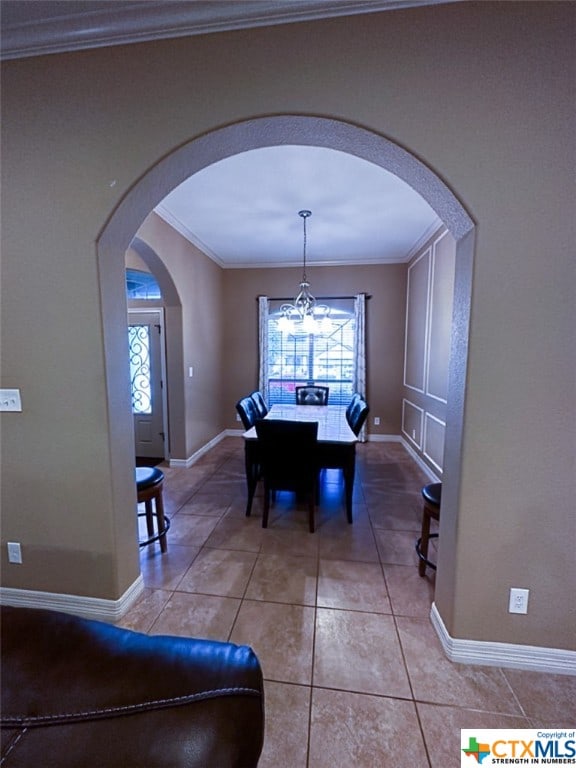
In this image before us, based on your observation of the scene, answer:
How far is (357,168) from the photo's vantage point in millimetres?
2438

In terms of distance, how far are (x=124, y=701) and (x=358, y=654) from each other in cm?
129

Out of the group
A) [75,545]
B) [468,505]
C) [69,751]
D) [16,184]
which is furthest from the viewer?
[75,545]

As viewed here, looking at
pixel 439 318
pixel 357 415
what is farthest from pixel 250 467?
pixel 439 318

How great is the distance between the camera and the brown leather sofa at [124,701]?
55 cm

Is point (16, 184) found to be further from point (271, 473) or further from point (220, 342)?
point (220, 342)

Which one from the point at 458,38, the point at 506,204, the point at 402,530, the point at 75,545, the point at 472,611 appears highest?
the point at 458,38

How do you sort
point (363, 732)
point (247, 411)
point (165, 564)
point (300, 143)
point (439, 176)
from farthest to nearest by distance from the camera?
point (247, 411) → point (165, 564) → point (300, 143) → point (439, 176) → point (363, 732)

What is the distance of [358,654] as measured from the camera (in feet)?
4.92

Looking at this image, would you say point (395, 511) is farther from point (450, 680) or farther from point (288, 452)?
point (450, 680)

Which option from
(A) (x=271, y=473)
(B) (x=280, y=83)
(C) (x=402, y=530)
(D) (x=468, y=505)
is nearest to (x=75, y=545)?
(A) (x=271, y=473)

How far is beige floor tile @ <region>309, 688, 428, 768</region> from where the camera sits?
3.67 feet

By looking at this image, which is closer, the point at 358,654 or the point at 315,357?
the point at 358,654

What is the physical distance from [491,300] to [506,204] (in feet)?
1.30

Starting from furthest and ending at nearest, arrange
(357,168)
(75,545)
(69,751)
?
(357,168) → (75,545) → (69,751)
